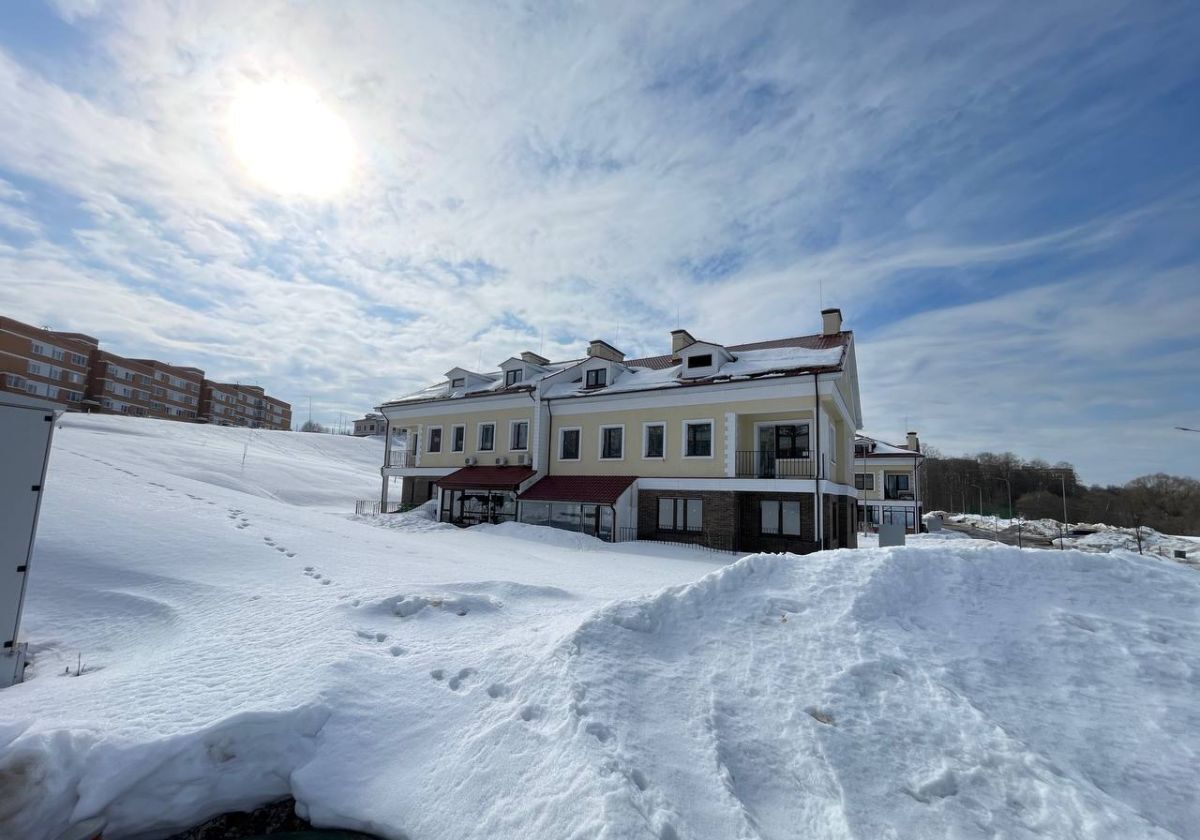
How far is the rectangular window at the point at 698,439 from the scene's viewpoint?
2031 centimetres

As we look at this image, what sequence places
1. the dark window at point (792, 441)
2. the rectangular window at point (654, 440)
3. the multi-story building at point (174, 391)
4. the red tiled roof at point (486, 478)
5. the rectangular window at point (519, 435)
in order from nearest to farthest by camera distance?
the dark window at point (792, 441)
the rectangular window at point (654, 440)
the red tiled roof at point (486, 478)
the rectangular window at point (519, 435)
the multi-story building at point (174, 391)

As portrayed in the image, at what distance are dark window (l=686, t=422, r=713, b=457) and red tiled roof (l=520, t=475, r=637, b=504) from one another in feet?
8.37

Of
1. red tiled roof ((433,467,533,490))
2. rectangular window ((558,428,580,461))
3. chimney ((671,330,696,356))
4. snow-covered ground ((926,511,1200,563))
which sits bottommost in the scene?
snow-covered ground ((926,511,1200,563))

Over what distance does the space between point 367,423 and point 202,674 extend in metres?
102

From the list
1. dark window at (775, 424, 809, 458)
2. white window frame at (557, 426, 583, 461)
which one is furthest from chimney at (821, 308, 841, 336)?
white window frame at (557, 426, 583, 461)

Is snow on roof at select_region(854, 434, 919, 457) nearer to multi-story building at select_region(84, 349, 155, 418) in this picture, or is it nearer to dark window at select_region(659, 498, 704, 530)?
dark window at select_region(659, 498, 704, 530)

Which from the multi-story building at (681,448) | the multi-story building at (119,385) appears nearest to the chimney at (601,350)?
the multi-story building at (681,448)

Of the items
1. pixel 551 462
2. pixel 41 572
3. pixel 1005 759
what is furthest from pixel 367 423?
pixel 1005 759

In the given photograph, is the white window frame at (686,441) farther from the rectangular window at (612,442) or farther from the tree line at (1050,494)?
the tree line at (1050,494)

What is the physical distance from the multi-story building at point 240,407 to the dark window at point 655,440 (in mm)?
82323

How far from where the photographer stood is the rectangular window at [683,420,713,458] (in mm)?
20312

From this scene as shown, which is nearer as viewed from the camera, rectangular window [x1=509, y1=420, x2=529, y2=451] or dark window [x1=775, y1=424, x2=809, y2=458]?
dark window [x1=775, y1=424, x2=809, y2=458]

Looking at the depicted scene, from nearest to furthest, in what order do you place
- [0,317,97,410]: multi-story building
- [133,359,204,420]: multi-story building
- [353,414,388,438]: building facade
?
[0,317,97,410]: multi-story building, [133,359,204,420]: multi-story building, [353,414,388,438]: building facade

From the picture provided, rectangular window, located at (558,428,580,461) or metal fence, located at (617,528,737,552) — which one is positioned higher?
rectangular window, located at (558,428,580,461)
